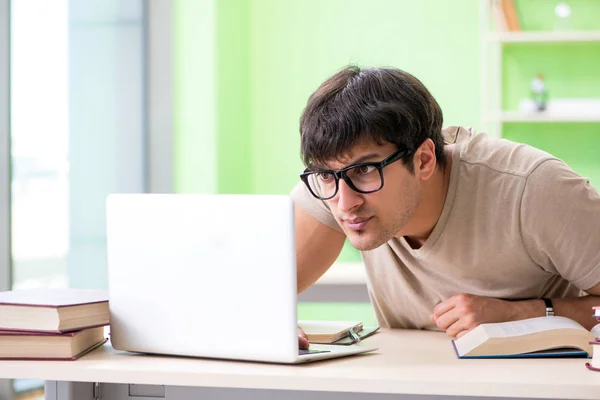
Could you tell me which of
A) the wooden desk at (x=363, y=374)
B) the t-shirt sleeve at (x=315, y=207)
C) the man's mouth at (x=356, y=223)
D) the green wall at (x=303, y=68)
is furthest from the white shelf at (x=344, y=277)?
the wooden desk at (x=363, y=374)

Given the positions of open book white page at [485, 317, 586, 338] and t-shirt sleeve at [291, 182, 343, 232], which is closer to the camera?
open book white page at [485, 317, 586, 338]

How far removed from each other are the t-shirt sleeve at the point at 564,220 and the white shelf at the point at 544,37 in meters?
2.39

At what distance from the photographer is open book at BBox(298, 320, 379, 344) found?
57.7 inches

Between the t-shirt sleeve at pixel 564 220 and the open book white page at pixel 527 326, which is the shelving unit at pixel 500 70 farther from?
the open book white page at pixel 527 326

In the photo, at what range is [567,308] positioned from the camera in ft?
5.35

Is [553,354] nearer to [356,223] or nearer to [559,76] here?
[356,223]

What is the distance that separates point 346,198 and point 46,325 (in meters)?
0.54

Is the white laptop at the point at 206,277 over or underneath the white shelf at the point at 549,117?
underneath

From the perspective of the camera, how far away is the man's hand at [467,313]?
5.00 ft

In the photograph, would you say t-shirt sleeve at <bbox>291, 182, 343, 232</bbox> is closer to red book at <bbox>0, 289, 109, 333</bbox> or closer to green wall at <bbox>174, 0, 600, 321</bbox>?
red book at <bbox>0, 289, 109, 333</bbox>

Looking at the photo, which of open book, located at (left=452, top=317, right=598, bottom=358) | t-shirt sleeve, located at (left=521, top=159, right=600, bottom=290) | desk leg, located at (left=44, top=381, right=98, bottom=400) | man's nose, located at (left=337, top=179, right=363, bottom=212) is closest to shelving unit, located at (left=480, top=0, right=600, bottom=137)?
t-shirt sleeve, located at (left=521, top=159, right=600, bottom=290)

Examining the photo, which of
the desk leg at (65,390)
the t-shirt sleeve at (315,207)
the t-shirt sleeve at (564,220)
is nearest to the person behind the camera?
the desk leg at (65,390)

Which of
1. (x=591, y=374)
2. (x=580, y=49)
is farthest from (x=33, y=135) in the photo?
(x=580, y=49)

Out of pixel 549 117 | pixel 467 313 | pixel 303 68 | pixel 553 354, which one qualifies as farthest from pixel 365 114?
pixel 303 68
